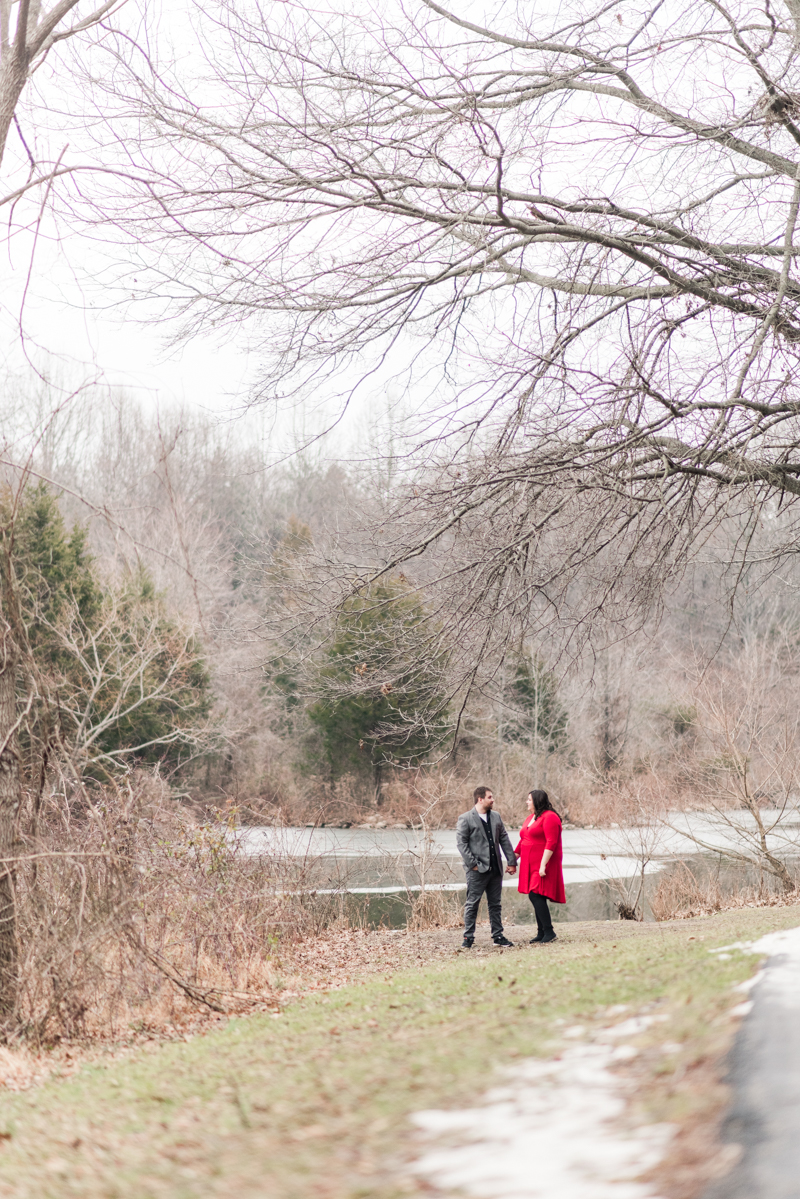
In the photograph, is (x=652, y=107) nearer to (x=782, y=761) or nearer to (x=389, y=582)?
(x=389, y=582)

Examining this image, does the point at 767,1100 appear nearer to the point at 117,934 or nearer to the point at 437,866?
the point at 117,934

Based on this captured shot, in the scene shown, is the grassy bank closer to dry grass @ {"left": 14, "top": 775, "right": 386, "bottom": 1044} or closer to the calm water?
dry grass @ {"left": 14, "top": 775, "right": 386, "bottom": 1044}

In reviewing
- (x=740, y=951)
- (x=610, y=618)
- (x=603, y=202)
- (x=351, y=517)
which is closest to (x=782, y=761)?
(x=610, y=618)

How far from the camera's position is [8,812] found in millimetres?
6883

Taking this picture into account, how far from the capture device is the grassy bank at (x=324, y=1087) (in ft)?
10.3

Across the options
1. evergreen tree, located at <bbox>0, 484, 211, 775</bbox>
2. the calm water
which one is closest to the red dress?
the calm water

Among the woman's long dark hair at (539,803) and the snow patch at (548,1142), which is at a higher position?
the woman's long dark hair at (539,803)

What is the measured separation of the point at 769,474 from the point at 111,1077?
23.7 feet

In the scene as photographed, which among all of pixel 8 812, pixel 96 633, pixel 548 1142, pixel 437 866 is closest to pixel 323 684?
pixel 8 812

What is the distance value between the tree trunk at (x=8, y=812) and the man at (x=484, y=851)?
510 cm

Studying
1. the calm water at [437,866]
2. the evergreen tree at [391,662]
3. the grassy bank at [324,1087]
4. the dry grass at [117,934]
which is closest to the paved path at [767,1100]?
the grassy bank at [324,1087]

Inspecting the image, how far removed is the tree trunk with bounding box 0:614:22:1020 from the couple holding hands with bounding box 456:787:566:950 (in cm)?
507

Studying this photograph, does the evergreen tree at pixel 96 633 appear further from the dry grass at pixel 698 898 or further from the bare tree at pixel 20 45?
the bare tree at pixel 20 45

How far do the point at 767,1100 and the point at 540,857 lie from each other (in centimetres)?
787
